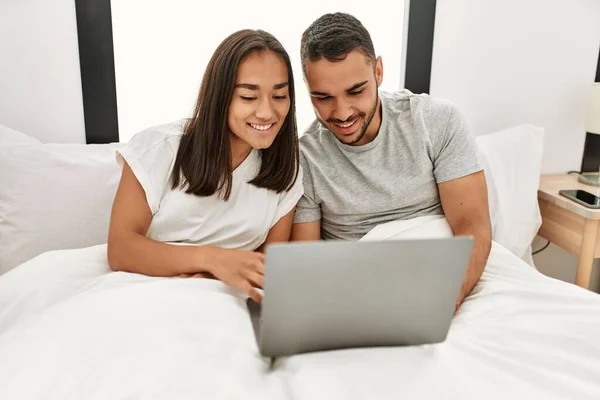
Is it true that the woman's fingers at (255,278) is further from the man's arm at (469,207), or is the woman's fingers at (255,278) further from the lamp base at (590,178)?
the lamp base at (590,178)

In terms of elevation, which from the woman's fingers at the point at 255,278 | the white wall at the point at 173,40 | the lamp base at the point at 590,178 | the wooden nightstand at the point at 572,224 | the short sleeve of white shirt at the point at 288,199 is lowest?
the wooden nightstand at the point at 572,224

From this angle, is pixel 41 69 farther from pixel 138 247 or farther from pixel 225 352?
pixel 225 352

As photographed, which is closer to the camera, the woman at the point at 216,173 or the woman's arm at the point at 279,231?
the woman at the point at 216,173

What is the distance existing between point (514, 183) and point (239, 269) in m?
1.07

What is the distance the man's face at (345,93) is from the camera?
1.29 m

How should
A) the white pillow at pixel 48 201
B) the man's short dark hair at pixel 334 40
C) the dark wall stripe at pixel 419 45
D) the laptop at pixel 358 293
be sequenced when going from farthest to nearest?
1. the dark wall stripe at pixel 419 45
2. the white pillow at pixel 48 201
3. the man's short dark hair at pixel 334 40
4. the laptop at pixel 358 293

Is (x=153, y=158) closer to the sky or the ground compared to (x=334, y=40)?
closer to the ground

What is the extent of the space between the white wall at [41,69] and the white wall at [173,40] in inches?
5.5

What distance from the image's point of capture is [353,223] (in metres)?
1.45

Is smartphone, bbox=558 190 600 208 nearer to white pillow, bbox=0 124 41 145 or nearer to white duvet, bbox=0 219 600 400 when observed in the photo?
white duvet, bbox=0 219 600 400

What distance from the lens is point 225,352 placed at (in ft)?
2.66

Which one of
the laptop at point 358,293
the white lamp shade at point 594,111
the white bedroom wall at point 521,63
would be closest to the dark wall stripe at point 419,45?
the white bedroom wall at point 521,63

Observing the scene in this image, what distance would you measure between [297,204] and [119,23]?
814mm

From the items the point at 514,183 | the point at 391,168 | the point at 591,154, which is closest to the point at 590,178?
the point at 591,154
